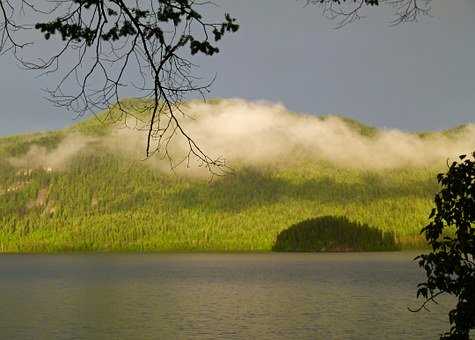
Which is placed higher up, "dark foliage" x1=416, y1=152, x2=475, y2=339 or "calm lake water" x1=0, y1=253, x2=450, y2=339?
"dark foliage" x1=416, y1=152, x2=475, y2=339

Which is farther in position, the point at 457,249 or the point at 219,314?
the point at 219,314

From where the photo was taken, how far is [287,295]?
105 metres

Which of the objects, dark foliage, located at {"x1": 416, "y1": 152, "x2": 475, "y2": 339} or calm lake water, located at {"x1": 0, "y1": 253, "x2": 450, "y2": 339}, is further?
calm lake water, located at {"x1": 0, "y1": 253, "x2": 450, "y2": 339}

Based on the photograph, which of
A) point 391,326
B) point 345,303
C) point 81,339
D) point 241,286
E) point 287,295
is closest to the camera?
point 81,339

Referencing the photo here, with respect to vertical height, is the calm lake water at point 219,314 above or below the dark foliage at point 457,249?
below

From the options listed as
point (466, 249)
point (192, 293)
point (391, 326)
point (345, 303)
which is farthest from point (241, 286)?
point (466, 249)

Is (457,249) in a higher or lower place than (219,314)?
higher

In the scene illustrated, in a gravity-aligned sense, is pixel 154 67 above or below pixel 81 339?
above

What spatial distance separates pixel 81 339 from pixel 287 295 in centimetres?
5156

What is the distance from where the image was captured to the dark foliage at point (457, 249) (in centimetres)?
1138

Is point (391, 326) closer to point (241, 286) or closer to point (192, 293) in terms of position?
point (192, 293)

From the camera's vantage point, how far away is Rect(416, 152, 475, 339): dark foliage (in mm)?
11375

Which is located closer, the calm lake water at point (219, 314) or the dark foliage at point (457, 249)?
the dark foliage at point (457, 249)

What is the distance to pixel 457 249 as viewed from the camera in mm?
11812
